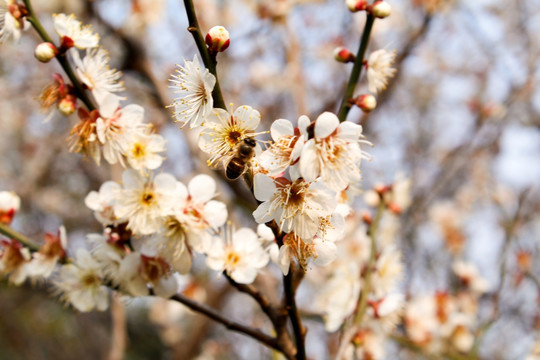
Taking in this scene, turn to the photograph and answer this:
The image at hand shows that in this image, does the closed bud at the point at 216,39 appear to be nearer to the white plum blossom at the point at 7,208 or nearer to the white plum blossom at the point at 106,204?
the white plum blossom at the point at 106,204

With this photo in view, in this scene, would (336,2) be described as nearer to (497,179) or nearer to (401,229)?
(401,229)

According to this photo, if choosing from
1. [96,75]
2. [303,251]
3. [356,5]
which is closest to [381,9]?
[356,5]

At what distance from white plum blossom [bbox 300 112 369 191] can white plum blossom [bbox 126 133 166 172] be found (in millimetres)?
431

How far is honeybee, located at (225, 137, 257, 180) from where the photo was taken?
0.81 m

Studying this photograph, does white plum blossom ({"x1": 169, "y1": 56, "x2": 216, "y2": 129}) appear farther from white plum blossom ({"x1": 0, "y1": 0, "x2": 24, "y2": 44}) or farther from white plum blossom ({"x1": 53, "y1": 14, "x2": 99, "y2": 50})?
white plum blossom ({"x1": 0, "y1": 0, "x2": 24, "y2": 44})

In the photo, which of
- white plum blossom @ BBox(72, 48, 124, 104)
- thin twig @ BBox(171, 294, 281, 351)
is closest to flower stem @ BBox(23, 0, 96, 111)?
white plum blossom @ BBox(72, 48, 124, 104)

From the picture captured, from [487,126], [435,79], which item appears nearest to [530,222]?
[487,126]

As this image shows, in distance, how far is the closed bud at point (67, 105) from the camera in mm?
1023

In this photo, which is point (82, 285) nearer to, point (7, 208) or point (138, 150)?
point (7, 208)

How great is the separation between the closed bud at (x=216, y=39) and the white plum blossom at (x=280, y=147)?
182 millimetres

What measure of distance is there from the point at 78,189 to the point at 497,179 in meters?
5.37

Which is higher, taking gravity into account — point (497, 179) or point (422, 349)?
point (422, 349)

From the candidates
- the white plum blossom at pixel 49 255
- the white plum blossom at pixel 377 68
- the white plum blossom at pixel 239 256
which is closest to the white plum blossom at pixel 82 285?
the white plum blossom at pixel 49 255

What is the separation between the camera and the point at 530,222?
546 centimetres
